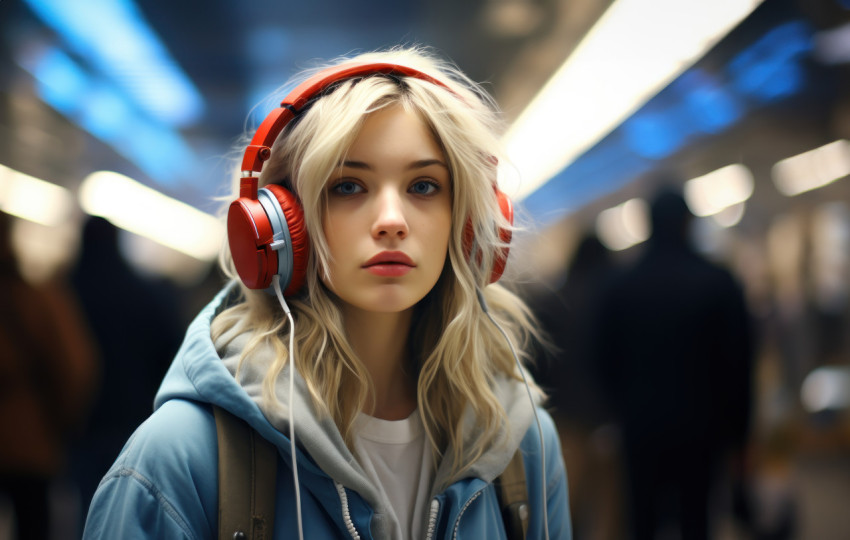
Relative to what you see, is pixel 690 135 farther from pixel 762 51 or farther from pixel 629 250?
pixel 629 250

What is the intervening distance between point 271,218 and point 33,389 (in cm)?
194

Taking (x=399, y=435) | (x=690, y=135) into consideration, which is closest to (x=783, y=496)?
(x=690, y=135)

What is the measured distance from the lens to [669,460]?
2547 mm

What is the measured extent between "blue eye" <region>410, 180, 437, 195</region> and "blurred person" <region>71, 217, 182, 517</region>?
5.96 feet

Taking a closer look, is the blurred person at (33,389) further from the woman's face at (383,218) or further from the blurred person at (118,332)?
the woman's face at (383,218)

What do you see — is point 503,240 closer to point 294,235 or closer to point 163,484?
point 294,235

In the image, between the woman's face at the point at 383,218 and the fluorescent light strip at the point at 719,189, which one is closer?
the woman's face at the point at 383,218

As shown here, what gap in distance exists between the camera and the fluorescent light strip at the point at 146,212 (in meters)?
2.88

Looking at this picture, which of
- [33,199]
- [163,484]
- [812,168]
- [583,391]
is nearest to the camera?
[163,484]

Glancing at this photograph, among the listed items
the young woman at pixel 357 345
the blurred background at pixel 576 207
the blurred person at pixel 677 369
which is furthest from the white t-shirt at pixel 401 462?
the blurred person at pixel 677 369

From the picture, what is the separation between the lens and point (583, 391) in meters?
2.87

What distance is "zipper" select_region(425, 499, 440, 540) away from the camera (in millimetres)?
986

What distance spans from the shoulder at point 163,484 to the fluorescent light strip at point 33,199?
204 centimetres

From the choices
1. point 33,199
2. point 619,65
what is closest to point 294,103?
point 33,199
